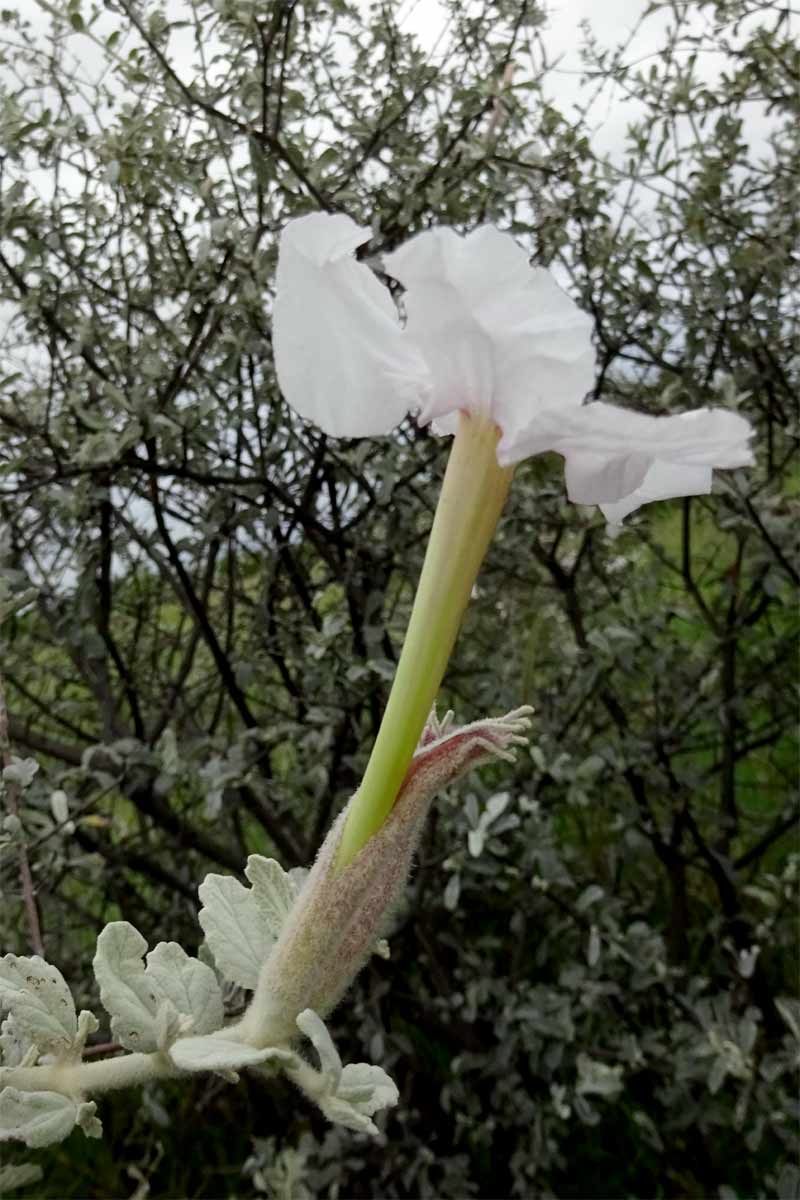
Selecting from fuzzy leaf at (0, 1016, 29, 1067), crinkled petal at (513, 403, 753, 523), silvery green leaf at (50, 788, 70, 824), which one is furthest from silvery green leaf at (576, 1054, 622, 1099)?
crinkled petal at (513, 403, 753, 523)

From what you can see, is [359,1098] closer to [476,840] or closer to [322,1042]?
[322,1042]

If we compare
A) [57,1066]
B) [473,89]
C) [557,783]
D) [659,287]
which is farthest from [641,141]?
[57,1066]

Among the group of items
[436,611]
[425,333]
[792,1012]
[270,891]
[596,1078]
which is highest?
[425,333]

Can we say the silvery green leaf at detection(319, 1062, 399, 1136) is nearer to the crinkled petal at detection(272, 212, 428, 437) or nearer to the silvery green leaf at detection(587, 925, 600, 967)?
the crinkled petal at detection(272, 212, 428, 437)

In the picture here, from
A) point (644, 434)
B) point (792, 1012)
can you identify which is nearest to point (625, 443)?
point (644, 434)

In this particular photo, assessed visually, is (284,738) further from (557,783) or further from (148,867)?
(557,783)

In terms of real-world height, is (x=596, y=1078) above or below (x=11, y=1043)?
below

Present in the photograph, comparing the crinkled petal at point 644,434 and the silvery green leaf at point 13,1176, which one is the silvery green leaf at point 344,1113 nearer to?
the crinkled petal at point 644,434
